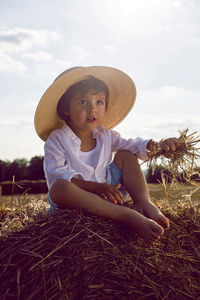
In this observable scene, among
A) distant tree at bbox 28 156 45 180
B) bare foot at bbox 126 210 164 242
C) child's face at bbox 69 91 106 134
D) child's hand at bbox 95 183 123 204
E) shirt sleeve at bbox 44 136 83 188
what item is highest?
child's face at bbox 69 91 106 134

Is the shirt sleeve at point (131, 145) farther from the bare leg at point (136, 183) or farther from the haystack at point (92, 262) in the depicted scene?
the haystack at point (92, 262)

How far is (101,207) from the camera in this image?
2230 millimetres

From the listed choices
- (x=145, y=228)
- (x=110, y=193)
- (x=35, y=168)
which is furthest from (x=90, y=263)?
(x=35, y=168)

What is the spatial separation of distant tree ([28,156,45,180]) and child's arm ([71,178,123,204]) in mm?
8805

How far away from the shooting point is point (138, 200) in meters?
2.62

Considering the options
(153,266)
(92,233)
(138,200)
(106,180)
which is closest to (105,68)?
(106,180)

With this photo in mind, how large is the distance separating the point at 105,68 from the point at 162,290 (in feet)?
6.22

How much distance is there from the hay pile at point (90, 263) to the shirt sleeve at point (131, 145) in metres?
0.92

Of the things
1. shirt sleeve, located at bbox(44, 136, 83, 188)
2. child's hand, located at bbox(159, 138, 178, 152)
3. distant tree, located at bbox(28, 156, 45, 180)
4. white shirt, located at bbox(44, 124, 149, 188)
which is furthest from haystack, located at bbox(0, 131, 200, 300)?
distant tree, located at bbox(28, 156, 45, 180)

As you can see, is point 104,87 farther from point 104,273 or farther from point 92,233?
point 104,273

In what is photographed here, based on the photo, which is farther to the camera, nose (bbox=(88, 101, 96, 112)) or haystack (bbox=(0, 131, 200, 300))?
nose (bbox=(88, 101, 96, 112))

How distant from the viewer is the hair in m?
2.93

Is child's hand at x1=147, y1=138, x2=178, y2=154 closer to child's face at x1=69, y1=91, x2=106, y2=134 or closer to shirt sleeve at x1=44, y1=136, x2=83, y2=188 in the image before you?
child's face at x1=69, y1=91, x2=106, y2=134

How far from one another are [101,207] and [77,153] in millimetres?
812
